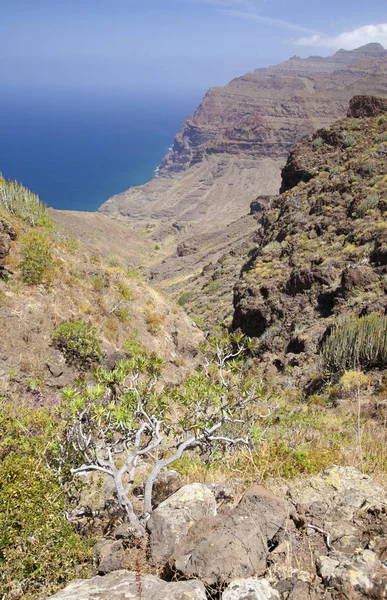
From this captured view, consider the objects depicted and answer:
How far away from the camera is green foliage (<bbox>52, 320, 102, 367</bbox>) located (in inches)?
372

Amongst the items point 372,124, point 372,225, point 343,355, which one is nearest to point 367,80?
point 372,124

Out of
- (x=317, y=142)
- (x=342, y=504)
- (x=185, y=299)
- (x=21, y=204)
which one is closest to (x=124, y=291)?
(x=21, y=204)

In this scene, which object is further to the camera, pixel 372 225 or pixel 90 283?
pixel 372 225

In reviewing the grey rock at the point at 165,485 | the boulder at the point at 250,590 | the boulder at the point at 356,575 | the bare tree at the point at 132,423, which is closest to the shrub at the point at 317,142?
the bare tree at the point at 132,423

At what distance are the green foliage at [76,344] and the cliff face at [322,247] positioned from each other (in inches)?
251

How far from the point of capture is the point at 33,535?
2.69m

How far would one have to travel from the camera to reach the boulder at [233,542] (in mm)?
2383

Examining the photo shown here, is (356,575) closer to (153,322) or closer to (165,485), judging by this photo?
(165,485)

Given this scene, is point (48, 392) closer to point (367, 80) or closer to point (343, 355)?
point (343, 355)

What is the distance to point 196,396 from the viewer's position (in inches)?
154

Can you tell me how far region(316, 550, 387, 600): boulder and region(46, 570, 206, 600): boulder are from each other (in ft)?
2.44

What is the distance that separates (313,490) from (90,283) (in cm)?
1032

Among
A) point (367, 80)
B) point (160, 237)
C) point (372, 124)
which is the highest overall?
point (367, 80)

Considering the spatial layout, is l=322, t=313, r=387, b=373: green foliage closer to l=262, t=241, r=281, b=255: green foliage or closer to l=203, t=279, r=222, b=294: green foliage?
l=262, t=241, r=281, b=255: green foliage
